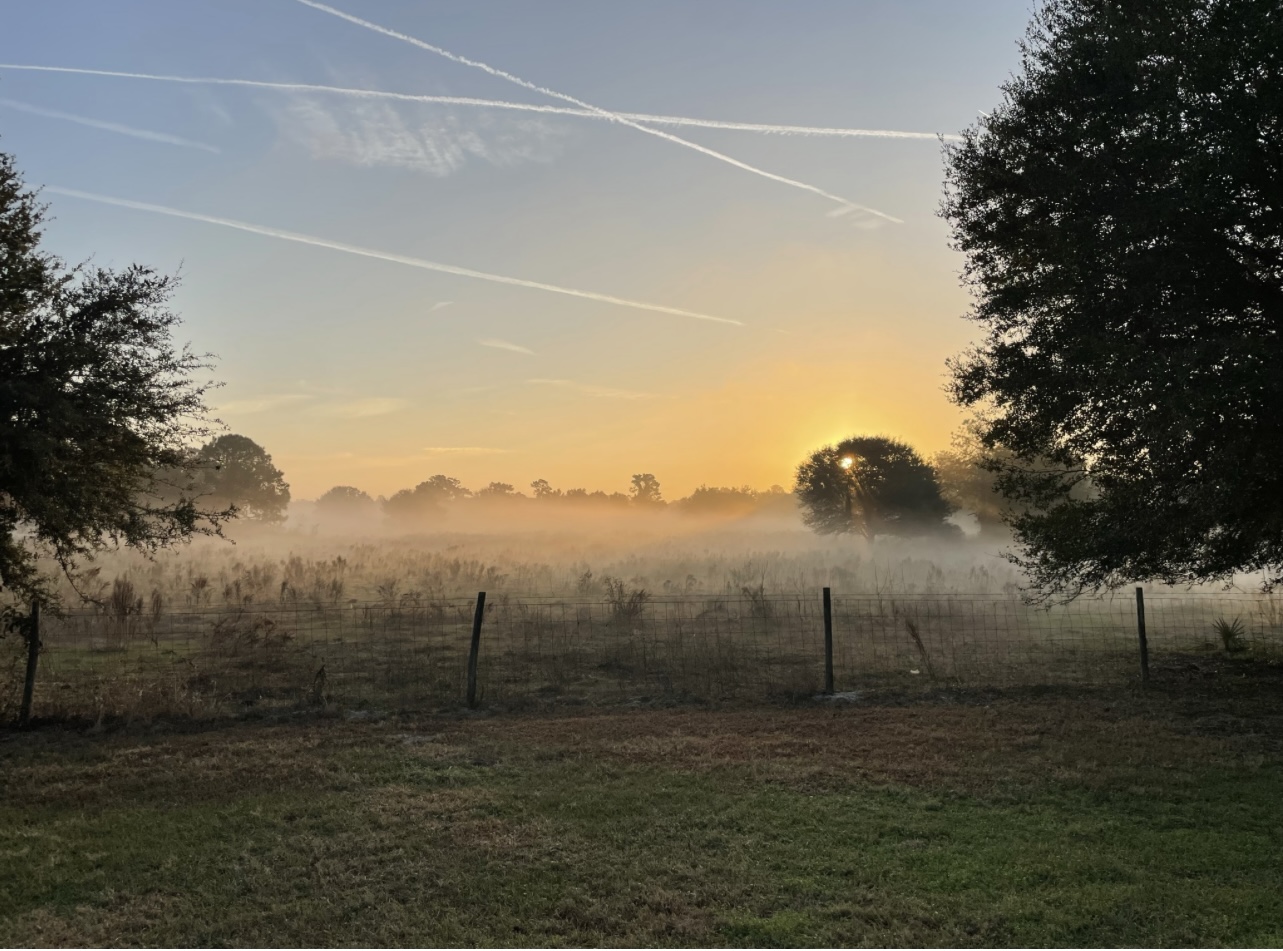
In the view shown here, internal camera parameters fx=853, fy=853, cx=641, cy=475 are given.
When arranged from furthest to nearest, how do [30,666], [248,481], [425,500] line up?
[425,500], [248,481], [30,666]

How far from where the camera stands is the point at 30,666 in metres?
12.5

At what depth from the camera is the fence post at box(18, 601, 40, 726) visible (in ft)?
40.5

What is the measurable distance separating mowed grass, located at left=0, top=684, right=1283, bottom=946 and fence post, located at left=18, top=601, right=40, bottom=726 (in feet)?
2.22

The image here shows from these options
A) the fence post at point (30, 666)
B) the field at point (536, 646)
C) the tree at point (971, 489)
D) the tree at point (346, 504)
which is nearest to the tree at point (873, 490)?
the tree at point (971, 489)

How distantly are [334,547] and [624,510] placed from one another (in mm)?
86239

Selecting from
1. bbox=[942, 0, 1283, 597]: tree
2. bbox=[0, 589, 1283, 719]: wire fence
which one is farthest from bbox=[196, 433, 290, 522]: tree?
bbox=[942, 0, 1283, 597]: tree

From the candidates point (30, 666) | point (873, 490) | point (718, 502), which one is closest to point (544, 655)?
point (30, 666)

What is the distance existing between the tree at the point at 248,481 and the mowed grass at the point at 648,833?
66.0 m

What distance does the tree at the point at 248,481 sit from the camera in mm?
72062

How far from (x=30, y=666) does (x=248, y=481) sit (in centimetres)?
6723

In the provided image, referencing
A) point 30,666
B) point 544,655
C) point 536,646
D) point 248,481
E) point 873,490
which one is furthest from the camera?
point 248,481

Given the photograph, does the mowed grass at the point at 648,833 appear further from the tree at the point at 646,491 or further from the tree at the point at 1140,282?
the tree at the point at 646,491

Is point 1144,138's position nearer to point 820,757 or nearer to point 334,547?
point 820,757

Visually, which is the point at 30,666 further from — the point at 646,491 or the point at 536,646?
the point at 646,491
